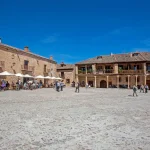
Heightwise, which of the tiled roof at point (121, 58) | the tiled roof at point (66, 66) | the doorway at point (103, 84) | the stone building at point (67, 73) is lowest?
the doorway at point (103, 84)

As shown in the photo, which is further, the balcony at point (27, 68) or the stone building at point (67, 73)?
the stone building at point (67, 73)

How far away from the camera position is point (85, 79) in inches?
1779

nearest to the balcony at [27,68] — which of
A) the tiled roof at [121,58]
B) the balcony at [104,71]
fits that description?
the tiled roof at [121,58]

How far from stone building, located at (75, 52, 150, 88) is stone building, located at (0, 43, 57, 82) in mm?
8259

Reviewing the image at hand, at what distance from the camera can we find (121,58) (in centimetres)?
4203

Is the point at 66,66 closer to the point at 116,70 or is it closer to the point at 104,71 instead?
the point at 104,71

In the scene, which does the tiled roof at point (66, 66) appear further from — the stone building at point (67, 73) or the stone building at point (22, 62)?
the stone building at point (22, 62)

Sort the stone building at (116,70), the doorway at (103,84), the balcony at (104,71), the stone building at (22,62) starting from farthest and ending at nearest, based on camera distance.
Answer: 1. the doorway at (103,84)
2. the balcony at (104,71)
3. the stone building at (116,70)
4. the stone building at (22,62)

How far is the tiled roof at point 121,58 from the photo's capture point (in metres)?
39.6

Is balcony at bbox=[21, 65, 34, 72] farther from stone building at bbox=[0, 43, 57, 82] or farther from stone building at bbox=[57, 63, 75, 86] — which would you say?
stone building at bbox=[57, 63, 75, 86]

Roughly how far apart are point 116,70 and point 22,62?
19.9 m

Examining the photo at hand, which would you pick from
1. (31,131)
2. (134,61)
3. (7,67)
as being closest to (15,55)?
(7,67)

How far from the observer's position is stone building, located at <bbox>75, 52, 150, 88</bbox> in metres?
38.8

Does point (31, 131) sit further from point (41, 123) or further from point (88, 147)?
point (88, 147)
